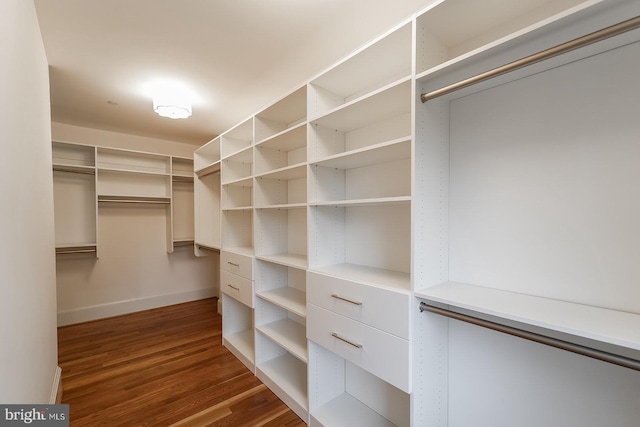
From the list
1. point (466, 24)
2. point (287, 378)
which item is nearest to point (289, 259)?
point (287, 378)

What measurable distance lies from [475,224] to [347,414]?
149 cm

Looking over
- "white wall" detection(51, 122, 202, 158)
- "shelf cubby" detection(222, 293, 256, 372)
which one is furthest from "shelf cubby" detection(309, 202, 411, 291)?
"white wall" detection(51, 122, 202, 158)

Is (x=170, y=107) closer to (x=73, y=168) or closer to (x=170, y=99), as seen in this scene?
(x=170, y=99)

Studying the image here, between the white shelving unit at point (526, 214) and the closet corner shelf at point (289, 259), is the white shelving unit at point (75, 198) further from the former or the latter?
the white shelving unit at point (526, 214)

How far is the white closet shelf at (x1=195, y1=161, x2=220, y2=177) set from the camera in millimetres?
3397

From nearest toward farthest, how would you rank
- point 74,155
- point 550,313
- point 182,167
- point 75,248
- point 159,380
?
point 550,313
point 159,380
point 75,248
point 74,155
point 182,167

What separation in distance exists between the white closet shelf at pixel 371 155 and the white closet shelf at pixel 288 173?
0.78 feet

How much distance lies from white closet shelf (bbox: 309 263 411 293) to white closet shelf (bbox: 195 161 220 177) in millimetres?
2154

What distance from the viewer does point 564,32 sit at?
3.16ft

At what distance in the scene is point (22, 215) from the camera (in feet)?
4.04

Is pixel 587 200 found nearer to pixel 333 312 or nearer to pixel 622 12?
pixel 622 12

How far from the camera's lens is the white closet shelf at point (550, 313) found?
84 cm

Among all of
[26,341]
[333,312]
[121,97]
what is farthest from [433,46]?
[121,97]

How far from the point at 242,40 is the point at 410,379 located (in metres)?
2.26
